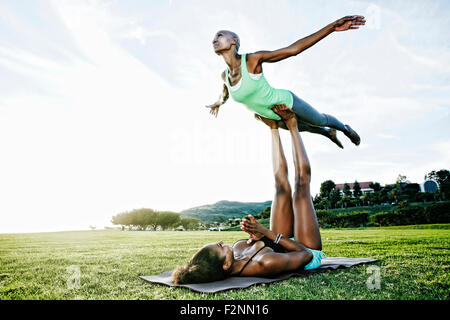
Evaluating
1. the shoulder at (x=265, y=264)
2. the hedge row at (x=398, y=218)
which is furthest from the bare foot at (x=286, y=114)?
the hedge row at (x=398, y=218)

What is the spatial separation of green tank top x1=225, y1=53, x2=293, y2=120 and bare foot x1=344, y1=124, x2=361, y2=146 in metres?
1.79

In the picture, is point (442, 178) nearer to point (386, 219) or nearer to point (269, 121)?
point (386, 219)

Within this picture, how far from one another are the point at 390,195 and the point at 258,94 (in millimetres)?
48095

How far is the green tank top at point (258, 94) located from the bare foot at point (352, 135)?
70.6 inches

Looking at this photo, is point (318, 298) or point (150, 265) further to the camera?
point (150, 265)

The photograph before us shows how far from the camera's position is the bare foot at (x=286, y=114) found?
4.62 metres

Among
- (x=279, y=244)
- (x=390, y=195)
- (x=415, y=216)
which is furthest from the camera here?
(x=390, y=195)

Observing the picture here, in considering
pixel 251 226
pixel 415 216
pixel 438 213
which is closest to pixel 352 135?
pixel 251 226

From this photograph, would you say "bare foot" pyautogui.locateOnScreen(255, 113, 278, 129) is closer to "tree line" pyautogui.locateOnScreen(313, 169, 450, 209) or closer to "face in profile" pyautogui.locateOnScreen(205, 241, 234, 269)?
"face in profile" pyautogui.locateOnScreen(205, 241, 234, 269)

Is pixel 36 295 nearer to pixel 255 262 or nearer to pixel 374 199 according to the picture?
pixel 255 262

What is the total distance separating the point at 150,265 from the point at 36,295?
220cm

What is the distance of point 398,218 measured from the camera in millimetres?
25500
